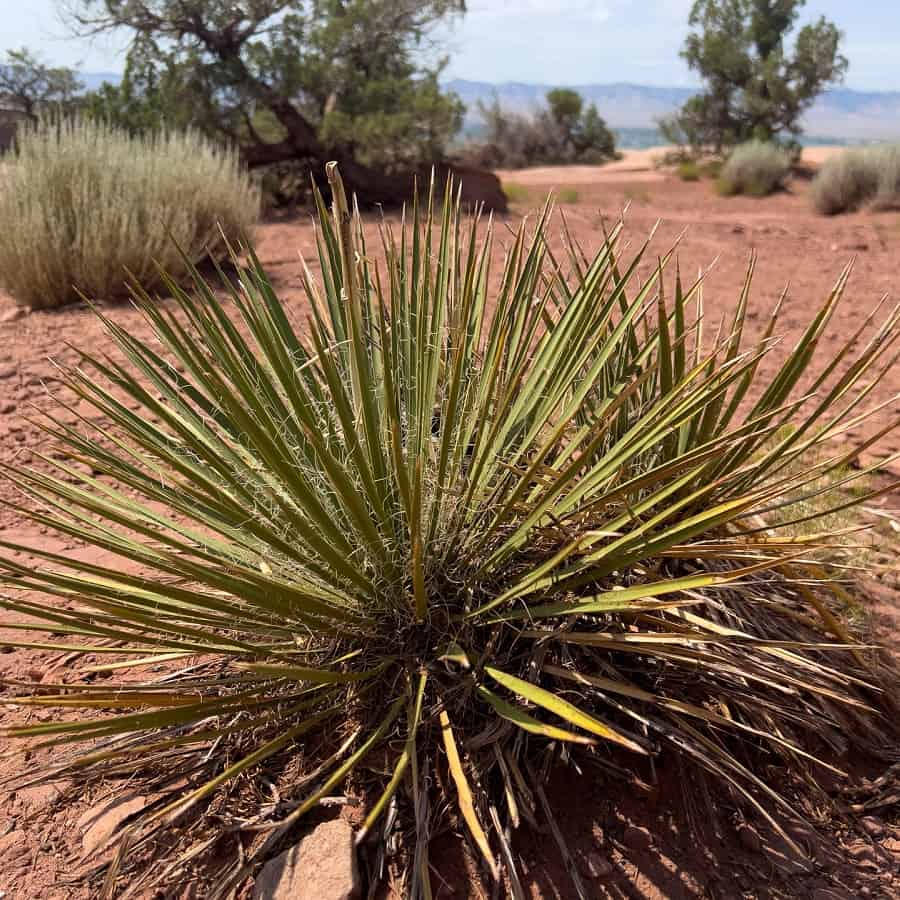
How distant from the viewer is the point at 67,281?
544cm

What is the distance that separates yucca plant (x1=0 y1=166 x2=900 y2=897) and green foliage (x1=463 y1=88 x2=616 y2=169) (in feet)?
82.8

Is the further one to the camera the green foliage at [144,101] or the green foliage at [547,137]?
the green foliage at [547,137]

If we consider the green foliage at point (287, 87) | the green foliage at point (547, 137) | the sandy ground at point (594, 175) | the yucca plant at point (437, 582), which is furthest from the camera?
the green foliage at point (547, 137)

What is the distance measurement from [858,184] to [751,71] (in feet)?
31.5

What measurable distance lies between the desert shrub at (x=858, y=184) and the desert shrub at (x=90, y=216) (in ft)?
31.6

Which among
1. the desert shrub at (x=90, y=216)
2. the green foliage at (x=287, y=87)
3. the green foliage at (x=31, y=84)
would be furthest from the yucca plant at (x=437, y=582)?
the green foliage at (x=31, y=84)

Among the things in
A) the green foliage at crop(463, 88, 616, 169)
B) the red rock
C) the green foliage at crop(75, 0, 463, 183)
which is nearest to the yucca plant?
the red rock

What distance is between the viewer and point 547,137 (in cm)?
2791

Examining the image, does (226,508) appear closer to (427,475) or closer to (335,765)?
(427,475)

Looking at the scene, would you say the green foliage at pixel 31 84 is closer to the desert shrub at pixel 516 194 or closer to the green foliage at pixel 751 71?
the desert shrub at pixel 516 194

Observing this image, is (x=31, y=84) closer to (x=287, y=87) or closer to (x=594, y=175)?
(x=287, y=87)

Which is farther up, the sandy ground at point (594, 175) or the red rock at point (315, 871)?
the red rock at point (315, 871)

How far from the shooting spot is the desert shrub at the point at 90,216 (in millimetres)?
5344

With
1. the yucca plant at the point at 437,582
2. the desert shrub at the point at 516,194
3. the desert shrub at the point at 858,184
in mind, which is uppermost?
the yucca plant at the point at 437,582
